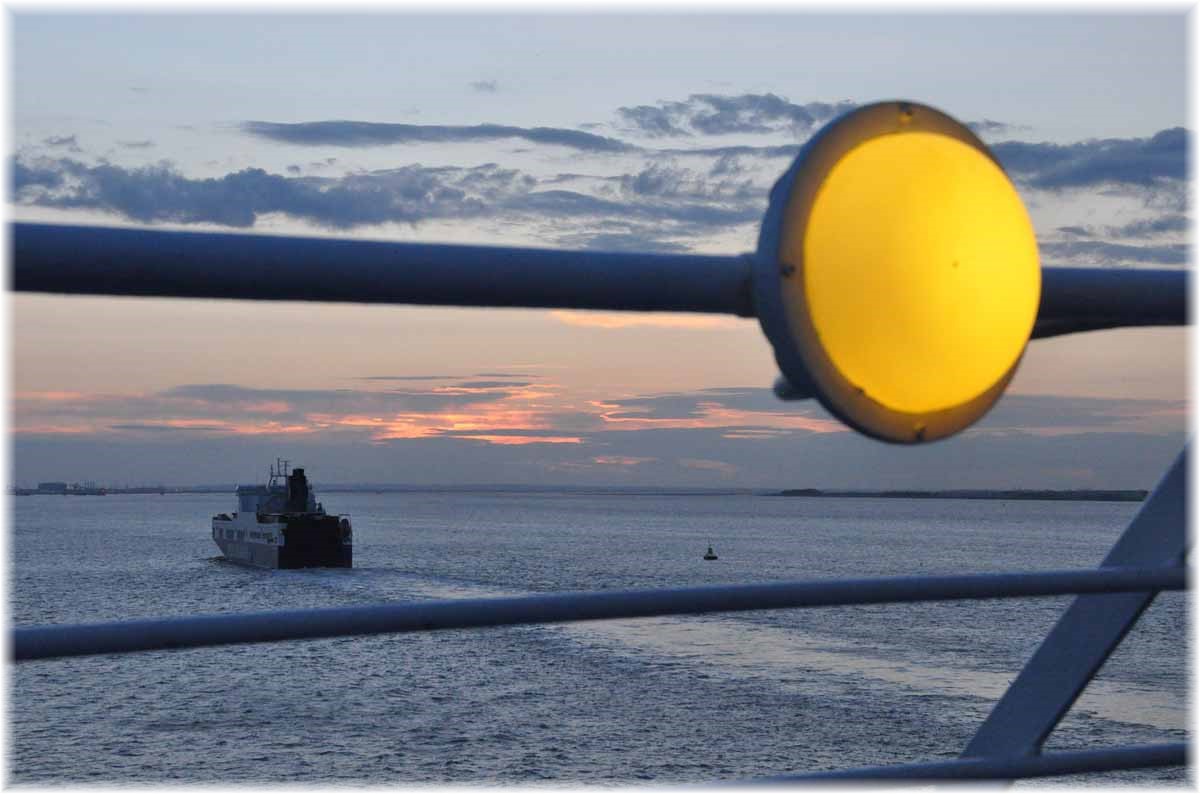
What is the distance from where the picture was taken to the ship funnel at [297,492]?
2699 inches

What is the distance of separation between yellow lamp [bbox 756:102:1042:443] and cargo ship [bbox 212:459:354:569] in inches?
2664

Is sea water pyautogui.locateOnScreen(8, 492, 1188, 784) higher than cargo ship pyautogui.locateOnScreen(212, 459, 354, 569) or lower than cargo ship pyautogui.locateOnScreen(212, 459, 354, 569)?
lower

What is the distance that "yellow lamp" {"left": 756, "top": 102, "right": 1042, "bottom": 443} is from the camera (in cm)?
85

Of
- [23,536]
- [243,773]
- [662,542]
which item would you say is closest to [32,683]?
[243,773]

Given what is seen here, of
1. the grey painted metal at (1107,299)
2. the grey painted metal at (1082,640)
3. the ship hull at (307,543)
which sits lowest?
the ship hull at (307,543)

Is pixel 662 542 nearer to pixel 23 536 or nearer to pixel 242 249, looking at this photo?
pixel 23 536

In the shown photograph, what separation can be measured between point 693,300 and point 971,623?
63926 mm

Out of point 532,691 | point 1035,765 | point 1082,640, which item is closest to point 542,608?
point 1035,765

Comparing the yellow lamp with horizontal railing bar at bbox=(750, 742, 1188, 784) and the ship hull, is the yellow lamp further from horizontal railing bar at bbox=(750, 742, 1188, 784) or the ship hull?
the ship hull

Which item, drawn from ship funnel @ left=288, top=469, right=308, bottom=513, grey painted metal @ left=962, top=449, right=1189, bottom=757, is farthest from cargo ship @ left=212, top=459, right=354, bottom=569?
grey painted metal @ left=962, top=449, right=1189, bottom=757

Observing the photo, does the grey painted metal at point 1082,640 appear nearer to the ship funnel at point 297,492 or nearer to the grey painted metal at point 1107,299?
the grey painted metal at point 1107,299

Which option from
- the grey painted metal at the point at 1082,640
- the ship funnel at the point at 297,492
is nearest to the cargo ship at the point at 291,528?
the ship funnel at the point at 297,492

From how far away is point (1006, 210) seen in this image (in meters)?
0.90

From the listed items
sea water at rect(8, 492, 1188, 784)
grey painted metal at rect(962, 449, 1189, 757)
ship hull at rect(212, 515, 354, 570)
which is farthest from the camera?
ship hull at rect(212, 515, 354, 570)
